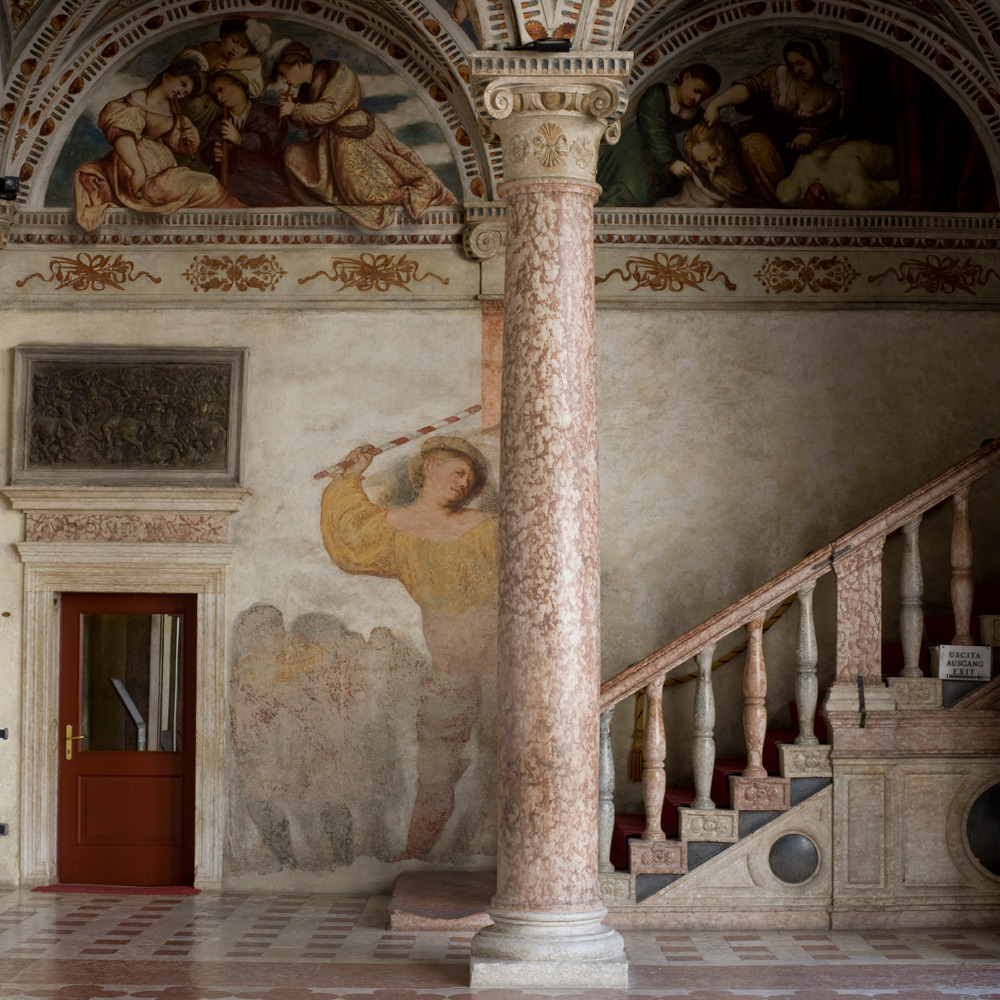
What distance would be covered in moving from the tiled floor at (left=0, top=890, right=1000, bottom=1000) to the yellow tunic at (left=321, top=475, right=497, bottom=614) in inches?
78.9

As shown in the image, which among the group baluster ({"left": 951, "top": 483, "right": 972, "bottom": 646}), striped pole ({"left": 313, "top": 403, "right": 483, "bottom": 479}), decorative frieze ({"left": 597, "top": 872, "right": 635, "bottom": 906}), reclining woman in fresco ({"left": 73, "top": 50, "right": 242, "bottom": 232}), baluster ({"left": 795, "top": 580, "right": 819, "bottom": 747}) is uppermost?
reclining woman in fresco ({"left": 73, "top": 50, "right": 242, "bottom": 232})

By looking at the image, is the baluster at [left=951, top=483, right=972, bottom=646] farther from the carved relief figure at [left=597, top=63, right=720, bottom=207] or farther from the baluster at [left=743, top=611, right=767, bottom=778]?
the carved relief figure at [left=597, top=63, right=720, bottom=207]

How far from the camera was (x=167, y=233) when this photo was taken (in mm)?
9320

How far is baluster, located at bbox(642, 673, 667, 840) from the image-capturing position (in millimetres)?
7656

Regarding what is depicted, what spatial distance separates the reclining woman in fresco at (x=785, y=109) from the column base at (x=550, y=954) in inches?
211

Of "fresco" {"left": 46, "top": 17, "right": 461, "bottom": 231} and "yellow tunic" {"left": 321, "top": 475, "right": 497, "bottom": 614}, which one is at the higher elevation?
"fresco" {"left": 46, "top": 17, "right": 461, "bottom": 231}

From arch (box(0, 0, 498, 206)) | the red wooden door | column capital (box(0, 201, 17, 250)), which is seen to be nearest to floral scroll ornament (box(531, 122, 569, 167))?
arch (box(0, 0, 498, 206))

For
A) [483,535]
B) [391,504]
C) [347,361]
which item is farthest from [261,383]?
[483,535]

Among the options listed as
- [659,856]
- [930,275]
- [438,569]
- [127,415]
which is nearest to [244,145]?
[127,415]

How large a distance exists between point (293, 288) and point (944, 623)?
15.3ft

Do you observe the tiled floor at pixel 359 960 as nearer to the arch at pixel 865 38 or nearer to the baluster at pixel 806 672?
the baluster at pixel 806 672

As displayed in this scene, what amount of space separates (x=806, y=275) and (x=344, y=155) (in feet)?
10.4

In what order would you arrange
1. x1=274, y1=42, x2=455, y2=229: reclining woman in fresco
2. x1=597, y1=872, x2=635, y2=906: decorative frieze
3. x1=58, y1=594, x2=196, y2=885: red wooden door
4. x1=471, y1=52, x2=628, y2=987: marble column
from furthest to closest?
x1=274, y1=42, x2=455, y2=229: reclining woman in fresco → x1=58, y1=594, x2=196, y2=885: red wooden door → x1=597, y1=872, x2=635, y2=906: decorative frieze → x1=471, y1=52, x2=628, y2=987: marble column

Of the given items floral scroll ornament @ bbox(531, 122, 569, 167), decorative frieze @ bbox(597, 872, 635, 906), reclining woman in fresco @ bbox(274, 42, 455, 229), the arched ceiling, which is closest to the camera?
floral scroll ornament @ bbox(531, 122, 569, 167)
